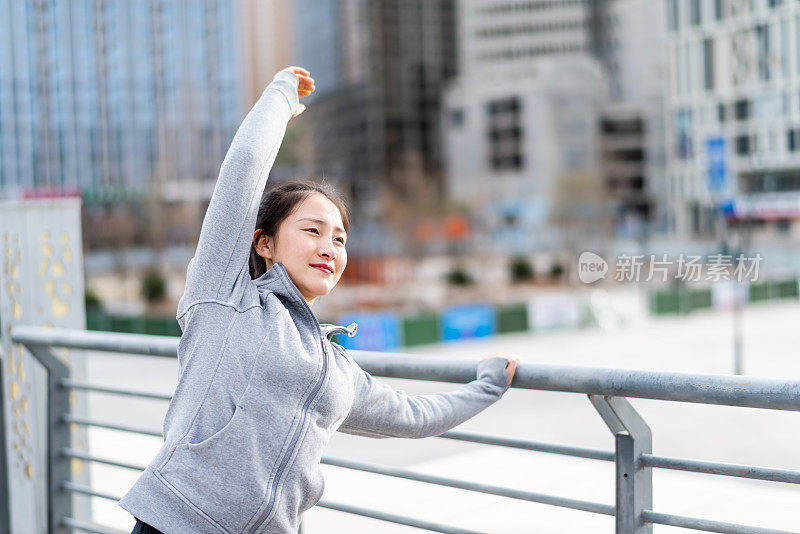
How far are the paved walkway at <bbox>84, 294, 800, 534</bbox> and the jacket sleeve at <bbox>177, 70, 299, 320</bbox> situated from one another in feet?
7.23

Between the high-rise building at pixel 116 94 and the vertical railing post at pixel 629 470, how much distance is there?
274ft

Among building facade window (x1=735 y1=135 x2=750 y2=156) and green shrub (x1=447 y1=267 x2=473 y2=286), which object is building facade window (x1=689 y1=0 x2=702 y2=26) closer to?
building facade window (x1=735 y1=135 x2=750 y2=156)

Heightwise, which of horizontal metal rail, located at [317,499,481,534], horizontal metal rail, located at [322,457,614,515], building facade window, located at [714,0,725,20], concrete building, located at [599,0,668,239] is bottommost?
horizontal metal rail, located at [317,499,481,534]

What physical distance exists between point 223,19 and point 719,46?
277ft

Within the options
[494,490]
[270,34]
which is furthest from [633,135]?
[494,490]

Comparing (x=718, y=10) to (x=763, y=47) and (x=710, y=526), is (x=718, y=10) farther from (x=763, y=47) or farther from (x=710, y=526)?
(x=710, y=526)

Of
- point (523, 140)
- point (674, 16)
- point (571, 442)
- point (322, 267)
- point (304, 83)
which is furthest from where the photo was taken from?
point (523, 140)

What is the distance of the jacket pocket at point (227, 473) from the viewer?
1.76 m

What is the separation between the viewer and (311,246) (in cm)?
199

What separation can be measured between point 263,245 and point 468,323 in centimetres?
2580

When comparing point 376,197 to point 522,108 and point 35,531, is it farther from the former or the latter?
point 35,531

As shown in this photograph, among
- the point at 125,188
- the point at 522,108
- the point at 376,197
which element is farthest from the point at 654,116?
the point at 125,188

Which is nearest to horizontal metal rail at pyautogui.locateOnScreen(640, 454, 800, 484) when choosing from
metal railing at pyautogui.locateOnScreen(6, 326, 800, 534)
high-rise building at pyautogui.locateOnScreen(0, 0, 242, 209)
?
metal railing at pyautogui.locateOnScreen(6, 326, 800, 534)

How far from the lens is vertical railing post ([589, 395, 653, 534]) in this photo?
81.4 inches
